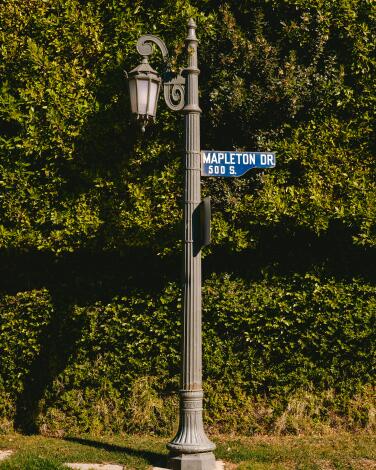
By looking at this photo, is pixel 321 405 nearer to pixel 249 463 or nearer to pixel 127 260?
pixel 249 463

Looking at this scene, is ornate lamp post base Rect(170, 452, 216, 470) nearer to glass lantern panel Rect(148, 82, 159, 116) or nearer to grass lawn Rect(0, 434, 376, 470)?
grass lawn Rect(0, 434, 376, 470)

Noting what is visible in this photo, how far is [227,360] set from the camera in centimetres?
784

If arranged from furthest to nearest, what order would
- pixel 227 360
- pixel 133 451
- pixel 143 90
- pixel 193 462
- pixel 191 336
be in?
1. pixel 227 360
2. pixel 133 451
3. pixel 143 90
4. pixel 191 336
5. pixel 193 462

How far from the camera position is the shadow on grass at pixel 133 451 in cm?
644

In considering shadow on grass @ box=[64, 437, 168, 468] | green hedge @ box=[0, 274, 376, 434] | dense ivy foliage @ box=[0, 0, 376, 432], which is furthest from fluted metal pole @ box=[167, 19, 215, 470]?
green hedge @ box=[0, 274, 376, 434]

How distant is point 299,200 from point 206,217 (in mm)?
2136

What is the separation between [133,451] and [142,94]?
374 cm

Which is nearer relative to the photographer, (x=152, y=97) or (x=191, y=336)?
(x=191, y=336)

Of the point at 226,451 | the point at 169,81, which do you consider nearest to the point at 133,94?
the point at 169,81

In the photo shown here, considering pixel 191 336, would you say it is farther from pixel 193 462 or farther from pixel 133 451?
pixel 133 451

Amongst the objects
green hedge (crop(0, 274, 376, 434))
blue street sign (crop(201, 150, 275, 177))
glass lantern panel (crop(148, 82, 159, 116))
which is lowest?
green hedge (crop(0, 274, 376, 434))

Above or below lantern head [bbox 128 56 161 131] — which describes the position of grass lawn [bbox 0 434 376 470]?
below

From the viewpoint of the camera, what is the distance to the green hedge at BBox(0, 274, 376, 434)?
7.77 meters

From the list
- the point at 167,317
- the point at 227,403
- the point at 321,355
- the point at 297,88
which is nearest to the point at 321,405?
the point at 321,355
